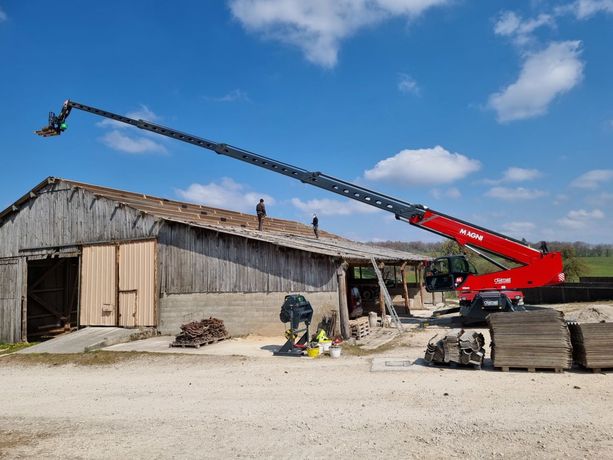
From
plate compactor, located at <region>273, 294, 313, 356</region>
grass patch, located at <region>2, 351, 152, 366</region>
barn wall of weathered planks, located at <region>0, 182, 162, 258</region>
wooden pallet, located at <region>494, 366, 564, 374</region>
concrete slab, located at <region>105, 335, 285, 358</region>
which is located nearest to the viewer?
wooden pallet, located at <region>494, 366, 564, 374</region>

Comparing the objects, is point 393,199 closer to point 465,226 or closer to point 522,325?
point 465,226

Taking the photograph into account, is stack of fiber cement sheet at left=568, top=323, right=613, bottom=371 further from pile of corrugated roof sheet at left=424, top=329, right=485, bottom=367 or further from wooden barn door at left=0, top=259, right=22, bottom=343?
wooden barn door at left=0, top=259, right=22, bottom=343

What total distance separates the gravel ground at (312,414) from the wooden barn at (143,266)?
524 cm

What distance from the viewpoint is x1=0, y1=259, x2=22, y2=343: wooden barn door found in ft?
71.0

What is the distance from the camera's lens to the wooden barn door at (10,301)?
21.6 m

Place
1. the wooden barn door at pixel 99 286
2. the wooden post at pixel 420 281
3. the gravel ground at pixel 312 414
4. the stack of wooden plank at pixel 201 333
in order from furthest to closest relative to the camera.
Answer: the wooden post at pixel 420 281
the wooden barn door at pixel 99 286
the stack of wooden plank at pixel 201 333
the gravel ground at pixel 312 414

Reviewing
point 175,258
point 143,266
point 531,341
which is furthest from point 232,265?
point 531,341

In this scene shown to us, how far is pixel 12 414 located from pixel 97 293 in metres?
12.0

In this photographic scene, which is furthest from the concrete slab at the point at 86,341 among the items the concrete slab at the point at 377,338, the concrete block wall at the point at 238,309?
the concrete slab at the point at 377,338

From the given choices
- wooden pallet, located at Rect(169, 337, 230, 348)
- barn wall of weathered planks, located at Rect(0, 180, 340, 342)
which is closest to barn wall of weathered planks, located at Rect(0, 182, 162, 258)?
barn wall of weathered planks, located at Rect(0, 180, 340, 342)

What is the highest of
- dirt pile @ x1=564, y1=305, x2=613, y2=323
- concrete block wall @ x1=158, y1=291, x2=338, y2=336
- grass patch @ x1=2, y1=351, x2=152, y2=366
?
concrete block wall @ x1=158, y1=291, x2=338, y2=336

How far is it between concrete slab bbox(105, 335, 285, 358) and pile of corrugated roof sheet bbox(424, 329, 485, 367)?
5.04 meters

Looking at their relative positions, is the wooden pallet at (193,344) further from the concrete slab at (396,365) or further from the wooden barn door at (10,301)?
the wooden barn door at (10,301)

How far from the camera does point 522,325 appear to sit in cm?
1004
